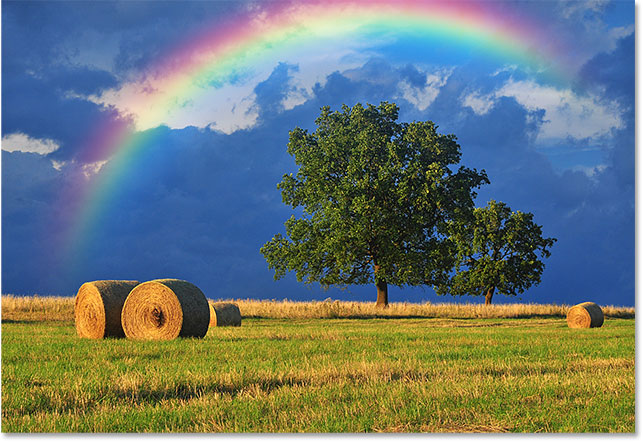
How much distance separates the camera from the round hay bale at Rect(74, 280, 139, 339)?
54.2ft

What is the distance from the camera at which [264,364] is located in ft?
33.3

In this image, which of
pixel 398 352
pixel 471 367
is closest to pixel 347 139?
pixel 398 352

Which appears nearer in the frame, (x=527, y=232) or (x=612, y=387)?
(x=612, y=387)

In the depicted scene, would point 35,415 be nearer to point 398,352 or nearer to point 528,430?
point 528,430

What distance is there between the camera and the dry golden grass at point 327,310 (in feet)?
94.4

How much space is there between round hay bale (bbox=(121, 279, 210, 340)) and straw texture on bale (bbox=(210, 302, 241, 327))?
659cm

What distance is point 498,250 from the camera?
4581 centimetres

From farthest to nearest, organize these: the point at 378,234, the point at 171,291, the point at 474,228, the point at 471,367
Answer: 1. the point at 474,228
2. the point at 378,234
3. the point at 171,291
4. the point at 471,367

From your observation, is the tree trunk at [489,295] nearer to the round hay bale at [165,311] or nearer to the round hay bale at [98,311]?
the round hay bale at [165,311]

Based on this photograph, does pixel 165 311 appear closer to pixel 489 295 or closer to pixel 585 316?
pixel 585 316

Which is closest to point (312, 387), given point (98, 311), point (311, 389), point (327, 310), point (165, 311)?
point (311, 389)

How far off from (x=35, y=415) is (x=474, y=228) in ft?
136

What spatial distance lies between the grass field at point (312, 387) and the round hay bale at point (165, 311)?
1.30 metres

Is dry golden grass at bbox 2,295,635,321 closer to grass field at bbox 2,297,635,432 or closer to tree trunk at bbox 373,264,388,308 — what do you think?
tree trunk at bbox 373,264,388,308
